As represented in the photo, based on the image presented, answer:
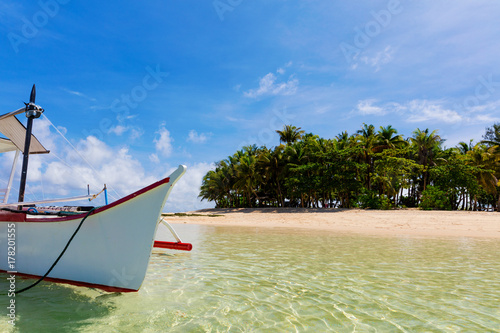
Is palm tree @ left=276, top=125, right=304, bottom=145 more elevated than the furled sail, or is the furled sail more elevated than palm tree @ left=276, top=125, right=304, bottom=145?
palm tree @ left=276, top=125, right=304, bottom=145

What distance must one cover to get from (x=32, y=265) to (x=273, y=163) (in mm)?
36550

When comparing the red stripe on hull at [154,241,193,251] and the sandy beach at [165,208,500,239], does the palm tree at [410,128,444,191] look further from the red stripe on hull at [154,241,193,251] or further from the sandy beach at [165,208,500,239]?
the red stripe on hull at [154,241,193,251]

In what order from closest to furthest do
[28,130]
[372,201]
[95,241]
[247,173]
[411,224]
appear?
[95,241], [28,130], [411,224], [372,201], [247,173]

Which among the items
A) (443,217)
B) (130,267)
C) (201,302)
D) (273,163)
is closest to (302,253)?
(201,302)

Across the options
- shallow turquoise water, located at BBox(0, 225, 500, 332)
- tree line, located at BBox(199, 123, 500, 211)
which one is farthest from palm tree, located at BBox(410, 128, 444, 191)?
shallow turquoise water, located at BBox(0, 225, 500, 332)

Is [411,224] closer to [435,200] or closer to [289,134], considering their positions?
[435,200]

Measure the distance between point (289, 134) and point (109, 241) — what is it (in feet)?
141

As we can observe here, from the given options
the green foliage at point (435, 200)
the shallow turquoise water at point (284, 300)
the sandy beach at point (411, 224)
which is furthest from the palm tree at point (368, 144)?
the shallow turquoise water at point (284, 300)

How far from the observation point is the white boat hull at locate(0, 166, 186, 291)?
479 centimetres

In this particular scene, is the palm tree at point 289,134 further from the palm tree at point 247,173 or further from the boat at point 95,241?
the boat at point 95,241

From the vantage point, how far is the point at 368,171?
35781 mm

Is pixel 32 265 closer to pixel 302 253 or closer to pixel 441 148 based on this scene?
pixel 302 253

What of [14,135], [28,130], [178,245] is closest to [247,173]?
[14,135]

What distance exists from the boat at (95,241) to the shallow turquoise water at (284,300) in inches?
13.8
